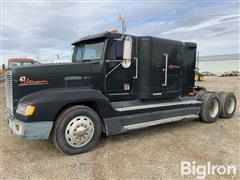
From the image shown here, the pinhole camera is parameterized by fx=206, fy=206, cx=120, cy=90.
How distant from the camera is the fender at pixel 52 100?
12.3 feet

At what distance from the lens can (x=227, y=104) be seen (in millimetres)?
7215

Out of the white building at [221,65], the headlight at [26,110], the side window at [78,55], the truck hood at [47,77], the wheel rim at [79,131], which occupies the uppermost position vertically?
the white building at [221,65]

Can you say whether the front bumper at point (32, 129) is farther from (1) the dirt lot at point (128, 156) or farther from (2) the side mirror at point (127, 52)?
(2) the side mirror at point (127, 52)

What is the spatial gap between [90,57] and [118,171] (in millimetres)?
2716

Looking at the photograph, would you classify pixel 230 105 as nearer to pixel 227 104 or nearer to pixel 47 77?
pixel 227 104

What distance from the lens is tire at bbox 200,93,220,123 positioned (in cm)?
650

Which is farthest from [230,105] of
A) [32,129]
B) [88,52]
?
[32,129]

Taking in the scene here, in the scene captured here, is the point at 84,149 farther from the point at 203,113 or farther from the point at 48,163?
the point at 203,113

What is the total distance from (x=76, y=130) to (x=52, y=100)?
2.50ft

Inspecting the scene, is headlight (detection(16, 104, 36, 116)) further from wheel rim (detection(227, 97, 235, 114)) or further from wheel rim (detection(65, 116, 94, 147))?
wheel rim (detection(227, 97, 235, 114))

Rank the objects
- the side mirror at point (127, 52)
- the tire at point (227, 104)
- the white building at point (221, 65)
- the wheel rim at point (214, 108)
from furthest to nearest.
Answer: the white building at point (221, 65) < the tire at point (227, 104) < the wheel rim at point (214, 108) < the side mirror at point (127, 52)
